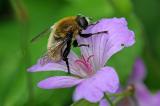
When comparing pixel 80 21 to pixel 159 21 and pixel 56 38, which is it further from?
pixel 159 21

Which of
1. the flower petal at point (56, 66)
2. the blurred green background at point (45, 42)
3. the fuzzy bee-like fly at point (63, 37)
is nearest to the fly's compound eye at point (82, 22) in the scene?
the fuzzy bee-like fly at point (63, 37)

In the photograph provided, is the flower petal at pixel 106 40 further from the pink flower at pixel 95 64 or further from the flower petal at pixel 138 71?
the flower petal at pixel 138 71

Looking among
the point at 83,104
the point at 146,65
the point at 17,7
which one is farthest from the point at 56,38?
the point at 146,65

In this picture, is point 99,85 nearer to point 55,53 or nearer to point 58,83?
point 58,83

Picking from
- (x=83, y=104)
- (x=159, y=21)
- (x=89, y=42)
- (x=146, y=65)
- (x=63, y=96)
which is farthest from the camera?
(x=159, y=21)

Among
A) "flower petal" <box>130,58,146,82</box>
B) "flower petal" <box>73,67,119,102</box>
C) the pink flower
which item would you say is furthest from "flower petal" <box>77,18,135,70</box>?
"flower petal" <box>130,58,146,82</box>
